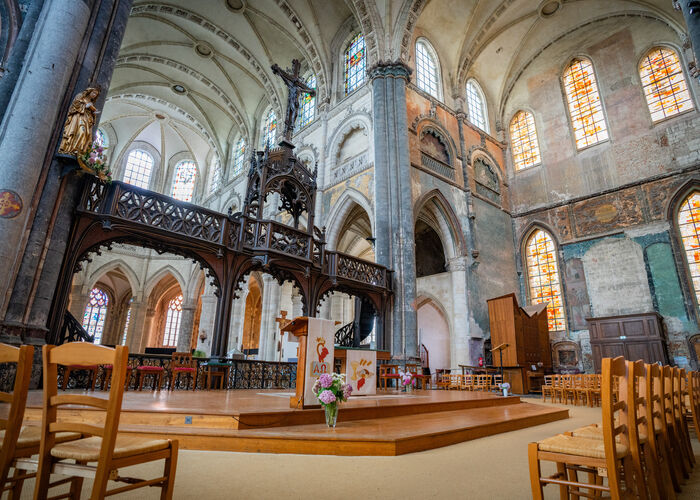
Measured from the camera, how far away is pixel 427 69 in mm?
16656

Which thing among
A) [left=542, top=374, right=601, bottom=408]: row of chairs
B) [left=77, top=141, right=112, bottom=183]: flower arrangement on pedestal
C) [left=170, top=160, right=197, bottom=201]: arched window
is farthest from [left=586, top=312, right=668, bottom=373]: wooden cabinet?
[left=170, top=160, right=197, bottom=201]: arched window

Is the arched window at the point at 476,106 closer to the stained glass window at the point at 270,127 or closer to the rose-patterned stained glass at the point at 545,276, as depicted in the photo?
the rose-patterned stained glass at the point at 545,276

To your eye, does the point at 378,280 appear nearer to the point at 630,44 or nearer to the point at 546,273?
the point at 546,273

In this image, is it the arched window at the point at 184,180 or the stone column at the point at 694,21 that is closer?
the stone column at the point at 694,21

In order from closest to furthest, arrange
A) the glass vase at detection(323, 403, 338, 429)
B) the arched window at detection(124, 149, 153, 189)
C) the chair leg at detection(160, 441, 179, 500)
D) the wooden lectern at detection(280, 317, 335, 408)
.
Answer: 1. the chair leg at detection(160, 441, 179, 500)
2. the glass vase at detection(323, 403, 338, 429)
3. the wooden lectern at detection(280, 317, 335, 408)
4. the arched window at detection(124, 149, 153, 189)

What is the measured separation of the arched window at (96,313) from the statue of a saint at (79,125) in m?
21.9

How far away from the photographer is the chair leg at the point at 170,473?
2.00 meters

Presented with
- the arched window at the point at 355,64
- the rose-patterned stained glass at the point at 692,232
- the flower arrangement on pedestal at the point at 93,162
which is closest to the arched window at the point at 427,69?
the arched window at the point at 355,64

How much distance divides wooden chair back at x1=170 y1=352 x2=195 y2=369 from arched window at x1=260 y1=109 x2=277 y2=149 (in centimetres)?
1368

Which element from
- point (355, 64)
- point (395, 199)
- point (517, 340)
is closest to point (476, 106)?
point (355, 64)

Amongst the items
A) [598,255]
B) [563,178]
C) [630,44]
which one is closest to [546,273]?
[598,255]

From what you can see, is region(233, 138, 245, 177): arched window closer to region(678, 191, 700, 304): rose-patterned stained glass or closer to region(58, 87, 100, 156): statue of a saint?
region(58, 87, 100, 156): statue of a saint

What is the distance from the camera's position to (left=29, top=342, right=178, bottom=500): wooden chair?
69.7 inches

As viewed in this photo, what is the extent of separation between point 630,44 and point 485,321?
13.4m
